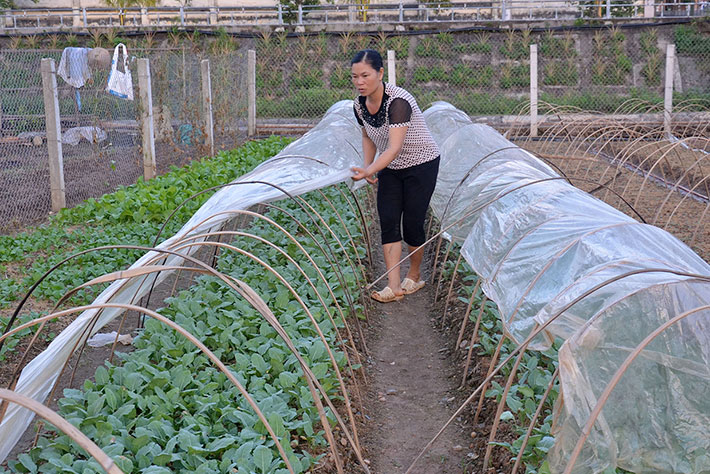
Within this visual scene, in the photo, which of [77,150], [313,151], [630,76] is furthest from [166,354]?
[630,76]

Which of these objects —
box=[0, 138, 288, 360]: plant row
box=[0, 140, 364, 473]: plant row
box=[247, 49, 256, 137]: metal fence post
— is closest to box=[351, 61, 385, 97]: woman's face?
box=[0, 140, 364, 473]: plant row

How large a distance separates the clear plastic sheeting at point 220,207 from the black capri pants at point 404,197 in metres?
0.34

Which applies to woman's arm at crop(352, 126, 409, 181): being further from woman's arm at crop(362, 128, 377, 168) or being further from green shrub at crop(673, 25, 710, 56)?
green shrub at crop(673, 25, 710, 56)

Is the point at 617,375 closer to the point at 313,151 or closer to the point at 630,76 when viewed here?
the point at 313,151


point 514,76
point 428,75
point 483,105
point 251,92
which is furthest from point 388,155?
point 514,76

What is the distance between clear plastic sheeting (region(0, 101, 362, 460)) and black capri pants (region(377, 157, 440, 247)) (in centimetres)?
34

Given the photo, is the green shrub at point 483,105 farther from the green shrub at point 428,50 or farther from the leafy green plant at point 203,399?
the leafy green plant at point 203,399

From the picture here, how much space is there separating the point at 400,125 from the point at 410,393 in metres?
1.88

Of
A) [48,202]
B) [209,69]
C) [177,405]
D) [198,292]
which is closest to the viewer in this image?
[177,405]

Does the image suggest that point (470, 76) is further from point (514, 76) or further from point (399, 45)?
point (399, 45)

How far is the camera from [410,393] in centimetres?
446

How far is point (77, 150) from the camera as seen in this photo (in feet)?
30.6

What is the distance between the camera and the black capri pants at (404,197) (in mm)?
5457

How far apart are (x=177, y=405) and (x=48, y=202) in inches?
237
